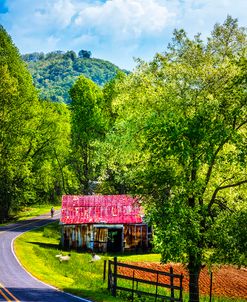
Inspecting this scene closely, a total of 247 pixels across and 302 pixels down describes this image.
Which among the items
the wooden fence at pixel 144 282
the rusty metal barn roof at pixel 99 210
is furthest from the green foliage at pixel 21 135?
the wooden fence at pixel 144 282

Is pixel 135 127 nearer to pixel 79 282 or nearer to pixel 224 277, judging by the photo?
pixel 79 282

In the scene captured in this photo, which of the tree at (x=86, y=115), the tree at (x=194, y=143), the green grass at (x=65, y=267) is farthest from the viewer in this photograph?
the tree at (x=86, y=115)

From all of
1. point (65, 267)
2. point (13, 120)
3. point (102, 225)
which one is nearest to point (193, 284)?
point (65, 267)

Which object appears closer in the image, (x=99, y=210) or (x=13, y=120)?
(x=99, y=210)

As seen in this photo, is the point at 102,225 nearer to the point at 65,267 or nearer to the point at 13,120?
the point at 65,267

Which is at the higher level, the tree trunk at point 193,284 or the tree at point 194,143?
the tree at point 194,143

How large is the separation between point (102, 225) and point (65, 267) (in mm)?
10784

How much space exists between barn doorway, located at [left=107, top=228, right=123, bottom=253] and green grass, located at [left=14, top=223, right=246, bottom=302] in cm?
334

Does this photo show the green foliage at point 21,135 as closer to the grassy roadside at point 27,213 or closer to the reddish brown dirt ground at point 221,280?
the grassy roadside at point 27,213

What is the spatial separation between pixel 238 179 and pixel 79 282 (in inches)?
524

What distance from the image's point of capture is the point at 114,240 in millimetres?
44938

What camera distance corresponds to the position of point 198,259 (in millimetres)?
19812

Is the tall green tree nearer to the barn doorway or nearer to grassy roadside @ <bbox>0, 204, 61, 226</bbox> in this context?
grassy roadside @ <bbox>0, 204, 61, 226</bbox>

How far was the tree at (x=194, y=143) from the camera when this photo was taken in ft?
60.5
